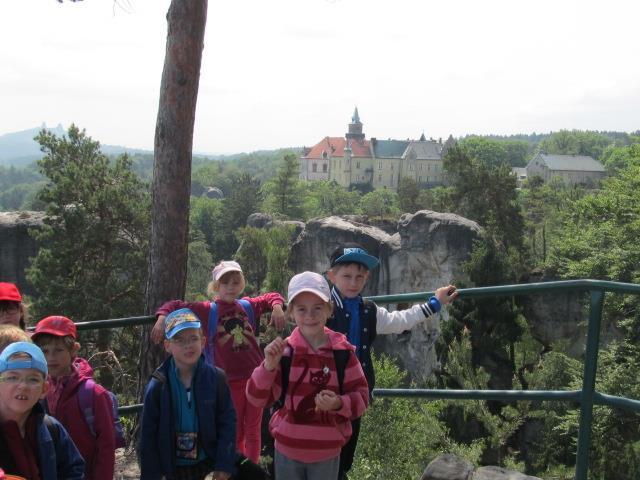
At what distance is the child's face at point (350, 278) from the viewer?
318 centimetres

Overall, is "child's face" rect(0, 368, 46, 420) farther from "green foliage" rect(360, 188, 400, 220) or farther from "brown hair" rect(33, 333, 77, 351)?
"green foliage" rect(360, 188, 400, 220)

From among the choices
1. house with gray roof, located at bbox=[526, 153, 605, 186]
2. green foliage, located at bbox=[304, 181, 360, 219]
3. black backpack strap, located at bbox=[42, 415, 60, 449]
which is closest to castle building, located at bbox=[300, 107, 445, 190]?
house with gray roof, located at bbox=[526, 153, 605, 186]

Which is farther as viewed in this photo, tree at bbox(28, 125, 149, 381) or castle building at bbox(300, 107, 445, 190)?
castle building at bbox(300, 107, 445, 190)

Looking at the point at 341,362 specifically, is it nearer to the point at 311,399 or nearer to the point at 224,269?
the point at 311,399

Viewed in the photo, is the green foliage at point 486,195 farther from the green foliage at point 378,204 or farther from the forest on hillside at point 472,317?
the green foliage at point 378,204

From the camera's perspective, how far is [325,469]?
2791 millimetres

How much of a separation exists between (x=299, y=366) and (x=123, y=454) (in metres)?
3.73

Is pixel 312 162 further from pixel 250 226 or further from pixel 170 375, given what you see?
pixel 170 375

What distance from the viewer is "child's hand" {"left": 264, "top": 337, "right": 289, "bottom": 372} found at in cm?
258

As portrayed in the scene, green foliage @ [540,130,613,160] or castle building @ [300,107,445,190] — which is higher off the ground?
green foliage @ [540,130,613,160]

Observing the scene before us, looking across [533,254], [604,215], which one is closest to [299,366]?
[604,215]

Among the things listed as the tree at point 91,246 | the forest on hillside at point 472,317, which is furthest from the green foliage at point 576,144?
the tree at point 91,246

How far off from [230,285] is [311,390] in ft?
4.06

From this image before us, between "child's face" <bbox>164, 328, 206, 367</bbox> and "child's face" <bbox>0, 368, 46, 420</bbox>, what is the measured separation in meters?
0.70
